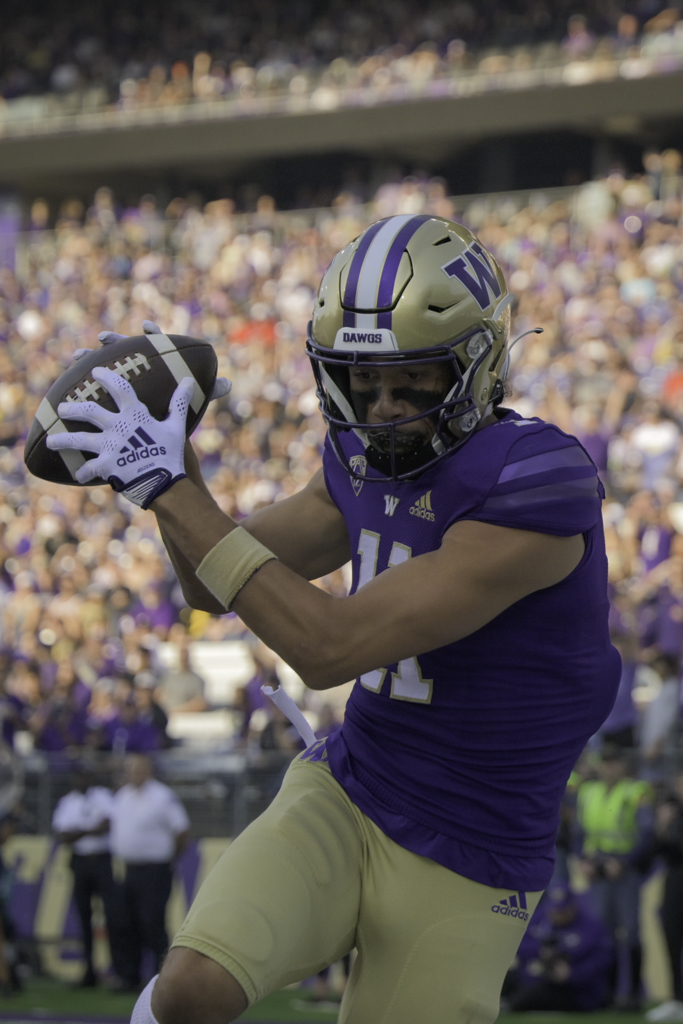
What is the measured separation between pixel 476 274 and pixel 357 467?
0.49m

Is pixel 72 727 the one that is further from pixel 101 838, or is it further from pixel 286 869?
pixel 286 869

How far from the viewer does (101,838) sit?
8594 millimetres

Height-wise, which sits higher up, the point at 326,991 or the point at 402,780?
the point at 402,780

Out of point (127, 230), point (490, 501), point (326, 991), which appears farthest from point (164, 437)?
point (127, 230)

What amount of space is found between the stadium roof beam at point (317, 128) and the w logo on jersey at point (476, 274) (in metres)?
15.1

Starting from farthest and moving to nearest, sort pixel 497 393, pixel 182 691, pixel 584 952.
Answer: pixel 182 691, pixel 584 952, pixel 497 393

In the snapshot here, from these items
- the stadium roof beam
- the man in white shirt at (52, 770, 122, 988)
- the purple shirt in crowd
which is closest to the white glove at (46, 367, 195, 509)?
the purple shirt in crowd

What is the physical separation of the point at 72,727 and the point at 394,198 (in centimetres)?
→ 885

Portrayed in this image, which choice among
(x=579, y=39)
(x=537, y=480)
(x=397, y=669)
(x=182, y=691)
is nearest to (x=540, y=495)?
(x=537, y=480)

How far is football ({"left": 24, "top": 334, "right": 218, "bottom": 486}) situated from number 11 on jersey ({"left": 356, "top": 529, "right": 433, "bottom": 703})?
0.45 metres

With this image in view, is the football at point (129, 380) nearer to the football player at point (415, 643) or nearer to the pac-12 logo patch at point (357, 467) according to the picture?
the football player at point (415, 643)

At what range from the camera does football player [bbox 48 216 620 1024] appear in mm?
2471

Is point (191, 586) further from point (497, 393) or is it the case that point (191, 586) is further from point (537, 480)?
point (537, 480)

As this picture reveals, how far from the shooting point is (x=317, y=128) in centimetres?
1928
